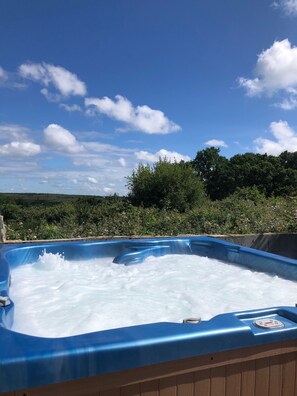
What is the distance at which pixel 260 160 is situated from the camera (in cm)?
2625

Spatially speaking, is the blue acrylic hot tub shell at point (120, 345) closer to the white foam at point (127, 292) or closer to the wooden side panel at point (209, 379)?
the wooden side panel at point (209, 379)

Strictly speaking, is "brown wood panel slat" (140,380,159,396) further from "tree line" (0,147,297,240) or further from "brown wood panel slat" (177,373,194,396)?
"tree line" (0,147,297,240)

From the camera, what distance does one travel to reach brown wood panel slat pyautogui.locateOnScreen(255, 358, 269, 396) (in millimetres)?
1636

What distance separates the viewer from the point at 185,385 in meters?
1.49

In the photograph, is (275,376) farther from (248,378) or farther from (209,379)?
(209,379)

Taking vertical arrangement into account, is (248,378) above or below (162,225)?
below

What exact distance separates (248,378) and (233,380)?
85mm

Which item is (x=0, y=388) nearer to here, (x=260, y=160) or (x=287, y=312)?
(x=287, y=312)

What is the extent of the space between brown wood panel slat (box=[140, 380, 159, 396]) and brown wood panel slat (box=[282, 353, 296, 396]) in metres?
0.68

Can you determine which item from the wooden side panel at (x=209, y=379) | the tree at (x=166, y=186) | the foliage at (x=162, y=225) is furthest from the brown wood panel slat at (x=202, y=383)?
the tree at (x=166, y=186)

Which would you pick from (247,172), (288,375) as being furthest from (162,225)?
(247,172)

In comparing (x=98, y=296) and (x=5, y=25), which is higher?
(x=5, y=25)

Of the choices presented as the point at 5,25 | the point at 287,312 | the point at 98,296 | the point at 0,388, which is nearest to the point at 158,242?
the point at 98,296

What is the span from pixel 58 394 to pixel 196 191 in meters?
10.8
